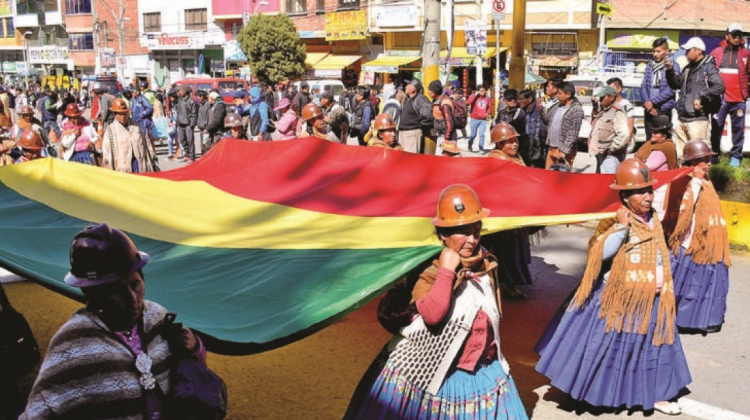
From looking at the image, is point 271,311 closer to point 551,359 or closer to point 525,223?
point 525,223

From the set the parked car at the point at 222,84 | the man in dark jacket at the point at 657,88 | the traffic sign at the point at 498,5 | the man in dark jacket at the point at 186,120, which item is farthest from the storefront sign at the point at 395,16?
the man in dark jacket at the point at 657,88

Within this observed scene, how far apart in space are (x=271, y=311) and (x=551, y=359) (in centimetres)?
211

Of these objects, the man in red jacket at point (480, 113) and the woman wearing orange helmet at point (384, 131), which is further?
the man in red jacket at point (480, 113)

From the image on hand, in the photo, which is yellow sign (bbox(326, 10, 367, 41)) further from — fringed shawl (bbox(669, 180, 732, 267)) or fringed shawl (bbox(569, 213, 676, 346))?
fringed shawl (bbox(569, 213, 676, 346))

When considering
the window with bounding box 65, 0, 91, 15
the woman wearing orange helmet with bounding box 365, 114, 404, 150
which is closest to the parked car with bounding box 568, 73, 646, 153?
the woman wearing orange helmet with bounding box 365, 114, 404, 150

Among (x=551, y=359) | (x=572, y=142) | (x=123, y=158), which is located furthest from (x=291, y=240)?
(x=572, y=142)

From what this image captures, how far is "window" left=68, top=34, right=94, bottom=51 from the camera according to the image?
5978 cm

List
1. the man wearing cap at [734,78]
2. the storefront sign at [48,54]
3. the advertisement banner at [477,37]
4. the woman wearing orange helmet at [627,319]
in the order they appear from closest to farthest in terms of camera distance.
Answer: the woman wearing orange helmet at [627,319], the man wearing cap at [734,78], the advertisement banner at [477,37], the storefront sign at [48,54]

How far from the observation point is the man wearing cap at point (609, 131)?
30.7 feet

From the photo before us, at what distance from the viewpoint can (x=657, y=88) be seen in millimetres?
10742

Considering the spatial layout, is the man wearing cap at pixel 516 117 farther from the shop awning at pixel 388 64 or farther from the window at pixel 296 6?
the window at pixel 296 6

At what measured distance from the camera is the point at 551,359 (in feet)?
15.3

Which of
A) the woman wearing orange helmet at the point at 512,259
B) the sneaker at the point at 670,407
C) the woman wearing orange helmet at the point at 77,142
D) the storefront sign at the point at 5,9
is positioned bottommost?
the sneaker at the point at 670,407

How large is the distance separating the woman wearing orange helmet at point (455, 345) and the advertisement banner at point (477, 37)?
15921 mm
